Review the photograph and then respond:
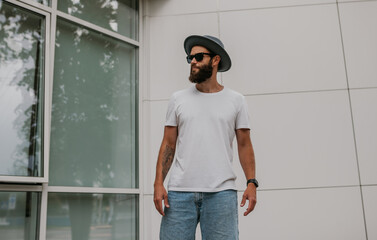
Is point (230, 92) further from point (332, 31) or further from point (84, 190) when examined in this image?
point (332, 31)

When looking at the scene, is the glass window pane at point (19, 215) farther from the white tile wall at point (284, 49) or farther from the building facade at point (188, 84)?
the white tile wall at point (284, 49)

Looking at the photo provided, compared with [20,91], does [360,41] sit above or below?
above

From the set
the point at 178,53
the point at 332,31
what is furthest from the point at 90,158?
the point at 332,31

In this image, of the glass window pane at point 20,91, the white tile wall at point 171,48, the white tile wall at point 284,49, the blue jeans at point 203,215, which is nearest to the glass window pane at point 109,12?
the white tile wall at point 171,48

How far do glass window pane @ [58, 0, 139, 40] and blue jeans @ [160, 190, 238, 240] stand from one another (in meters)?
3.07

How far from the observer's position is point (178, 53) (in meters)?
5.99

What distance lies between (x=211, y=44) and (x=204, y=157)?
0.80 meters

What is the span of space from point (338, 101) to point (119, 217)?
313 cm

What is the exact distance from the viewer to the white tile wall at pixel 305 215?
5426 mm

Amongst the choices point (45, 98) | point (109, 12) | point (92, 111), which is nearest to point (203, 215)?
point (45, 98)

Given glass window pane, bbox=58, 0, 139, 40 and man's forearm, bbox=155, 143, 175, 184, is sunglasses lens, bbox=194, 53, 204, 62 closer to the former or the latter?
man's forearm, bbox=155, 143, 175, 184

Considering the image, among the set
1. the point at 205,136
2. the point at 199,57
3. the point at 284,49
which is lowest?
the point at 205,136

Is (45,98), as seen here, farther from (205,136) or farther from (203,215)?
(203,215)

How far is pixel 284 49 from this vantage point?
588 cm
